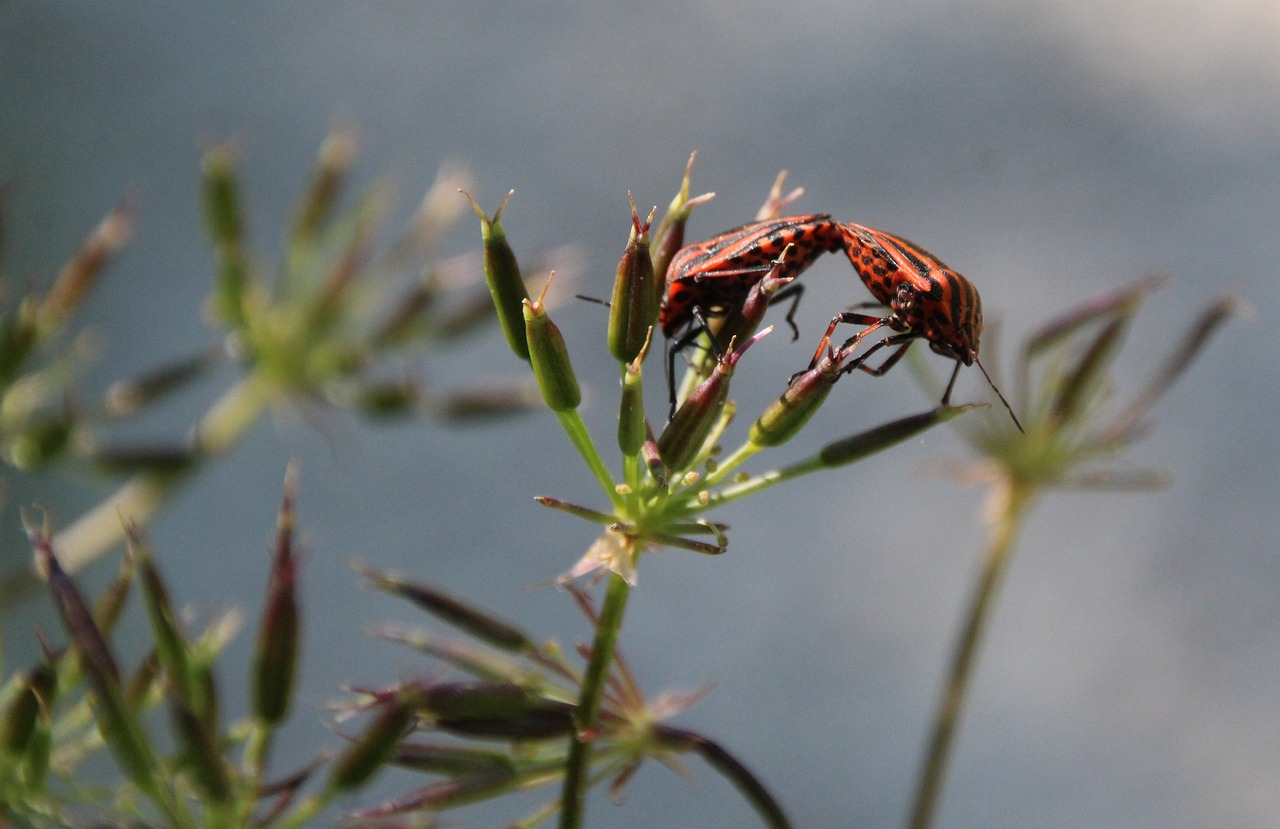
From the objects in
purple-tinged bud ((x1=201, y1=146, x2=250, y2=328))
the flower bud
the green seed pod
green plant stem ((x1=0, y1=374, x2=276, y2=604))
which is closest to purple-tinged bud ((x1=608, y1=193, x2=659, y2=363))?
the green seed pod

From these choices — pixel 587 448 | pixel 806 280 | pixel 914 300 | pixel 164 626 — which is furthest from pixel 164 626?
pixel 806 280

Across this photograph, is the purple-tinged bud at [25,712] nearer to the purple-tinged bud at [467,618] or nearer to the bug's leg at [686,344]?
the purple-tinged bud at [467,618]

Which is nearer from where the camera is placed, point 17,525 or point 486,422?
point 486,422

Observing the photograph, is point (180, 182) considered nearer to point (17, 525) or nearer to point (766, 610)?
point (17, 525)

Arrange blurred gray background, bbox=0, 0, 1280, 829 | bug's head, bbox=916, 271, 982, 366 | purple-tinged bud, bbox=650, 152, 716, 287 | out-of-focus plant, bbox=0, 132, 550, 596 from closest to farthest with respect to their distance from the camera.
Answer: bug's head, bbox=916, 271, 982, 366, purple-tinged bud, bbox=650, 152, 716, 287, out-of-focus plant, bbox=0, 132, 550, 596, blurred gray background, bbox=0, 0, 1280, 829

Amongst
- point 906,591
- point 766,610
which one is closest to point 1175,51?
point 906,591

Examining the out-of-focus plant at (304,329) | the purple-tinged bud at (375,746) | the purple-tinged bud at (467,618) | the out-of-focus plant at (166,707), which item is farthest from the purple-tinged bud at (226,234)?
the purple-tinged bud at (375,746)

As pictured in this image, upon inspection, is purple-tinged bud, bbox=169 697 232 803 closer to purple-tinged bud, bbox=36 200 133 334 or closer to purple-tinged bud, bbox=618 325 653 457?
purple-tinged bud, bbox=618 325 653 457
